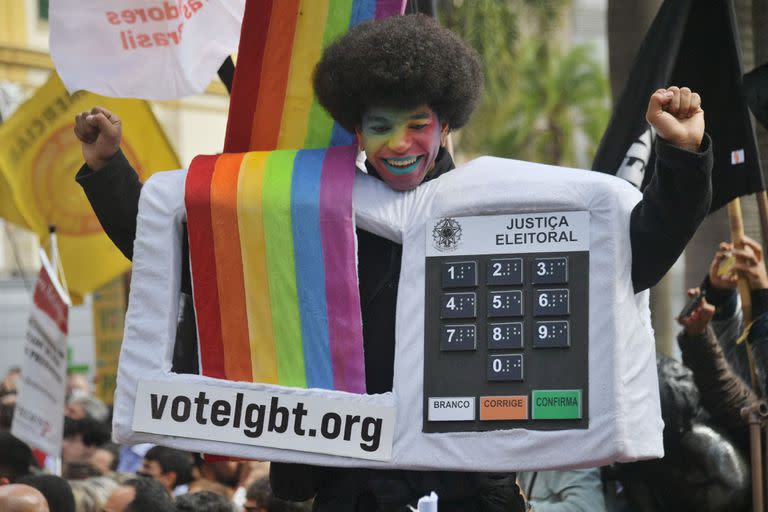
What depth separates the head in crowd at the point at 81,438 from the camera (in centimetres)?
893

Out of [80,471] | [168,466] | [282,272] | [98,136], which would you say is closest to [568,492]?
[282,272]

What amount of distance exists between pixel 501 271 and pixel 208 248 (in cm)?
86

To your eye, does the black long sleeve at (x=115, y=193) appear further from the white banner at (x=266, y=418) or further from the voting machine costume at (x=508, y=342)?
the white banner at (x=266, y=418)

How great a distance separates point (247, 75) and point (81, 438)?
200 inches

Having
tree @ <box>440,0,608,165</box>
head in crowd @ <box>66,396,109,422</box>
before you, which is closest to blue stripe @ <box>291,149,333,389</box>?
head in crowd @ <box>66,396,109,422</box>

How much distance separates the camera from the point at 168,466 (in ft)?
24.7

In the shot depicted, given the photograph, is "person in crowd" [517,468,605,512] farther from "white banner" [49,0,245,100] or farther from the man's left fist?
"white banner" [49,0,245,100]

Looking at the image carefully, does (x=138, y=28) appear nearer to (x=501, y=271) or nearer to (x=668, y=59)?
(x=668, y=59)

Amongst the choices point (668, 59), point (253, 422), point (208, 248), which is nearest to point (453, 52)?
point (208, 248)

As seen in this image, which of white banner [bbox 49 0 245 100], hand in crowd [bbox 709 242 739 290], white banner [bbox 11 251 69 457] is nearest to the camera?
hand in crowd [bbox 709 242 739 290]

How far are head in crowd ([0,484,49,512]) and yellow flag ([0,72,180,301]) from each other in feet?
14.3

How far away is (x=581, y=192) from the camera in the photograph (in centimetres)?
379

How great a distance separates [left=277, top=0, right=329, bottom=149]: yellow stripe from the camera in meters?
4.34

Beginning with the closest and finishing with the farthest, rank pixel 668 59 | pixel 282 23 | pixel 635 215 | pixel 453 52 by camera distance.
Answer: pixel 635 215 < pixel 453 52 < pixel 282 23 < pixel 668 59
